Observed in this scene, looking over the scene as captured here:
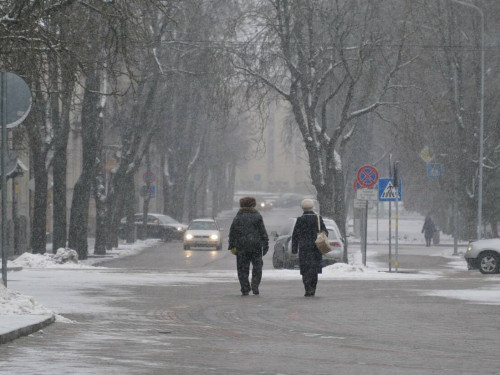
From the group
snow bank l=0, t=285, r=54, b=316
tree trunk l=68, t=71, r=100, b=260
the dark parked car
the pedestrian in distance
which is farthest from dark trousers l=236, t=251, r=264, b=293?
the dark parked car

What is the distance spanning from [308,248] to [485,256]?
577 inches

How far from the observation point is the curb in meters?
12.8

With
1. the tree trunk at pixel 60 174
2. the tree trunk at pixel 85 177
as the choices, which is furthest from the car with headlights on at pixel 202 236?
the tree trunk at pixel 60 174

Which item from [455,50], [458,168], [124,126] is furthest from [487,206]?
[124,126]

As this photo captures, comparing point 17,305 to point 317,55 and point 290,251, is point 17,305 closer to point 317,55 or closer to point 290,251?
point 290,251

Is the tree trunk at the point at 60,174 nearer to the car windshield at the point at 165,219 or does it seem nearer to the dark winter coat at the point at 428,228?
the dark winter coat at the point at 428,228

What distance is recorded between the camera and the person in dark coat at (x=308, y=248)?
21.7m

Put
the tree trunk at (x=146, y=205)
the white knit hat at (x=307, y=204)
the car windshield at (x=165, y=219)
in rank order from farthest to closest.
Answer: the car windshield at (x=165, y=219) < the tree trunk at (x=146, y=205) < the white knit hat at (x=307, y=204)

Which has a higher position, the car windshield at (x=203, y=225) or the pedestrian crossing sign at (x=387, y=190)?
the pedestrian crossing sign at (x=387, y=190)

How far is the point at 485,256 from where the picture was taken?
3544 cm

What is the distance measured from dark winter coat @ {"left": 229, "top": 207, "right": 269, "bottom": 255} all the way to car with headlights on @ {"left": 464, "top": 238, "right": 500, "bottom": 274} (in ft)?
48.6

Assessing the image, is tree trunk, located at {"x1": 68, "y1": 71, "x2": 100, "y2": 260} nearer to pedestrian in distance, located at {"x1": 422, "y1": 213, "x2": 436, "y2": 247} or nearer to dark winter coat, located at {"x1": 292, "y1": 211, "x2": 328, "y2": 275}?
dark winter coat, located at {"x1": 292, "y1": 211, "x2": 328, "y2": 275}

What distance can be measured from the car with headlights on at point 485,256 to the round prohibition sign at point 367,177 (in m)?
3.29

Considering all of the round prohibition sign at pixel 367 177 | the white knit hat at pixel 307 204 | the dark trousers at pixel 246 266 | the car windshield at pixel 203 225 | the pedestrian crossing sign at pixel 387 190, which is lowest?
the dark trousers at pixel 246 266
